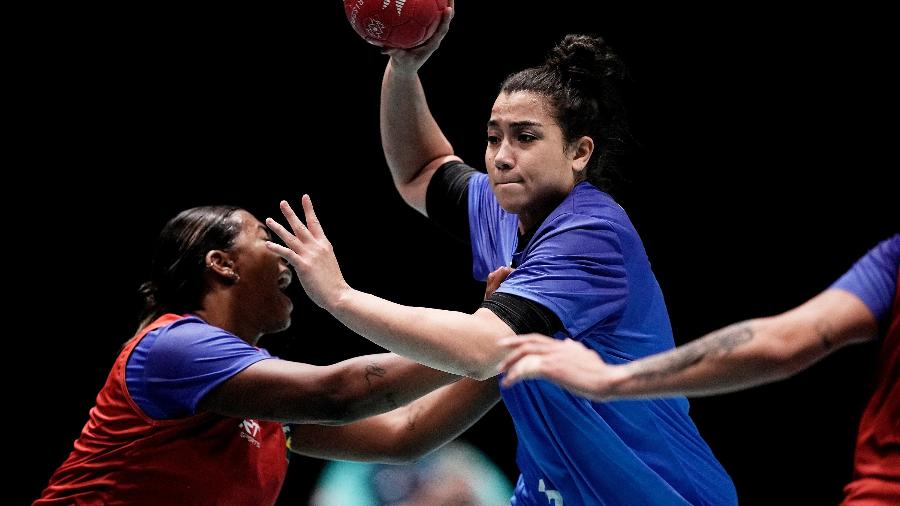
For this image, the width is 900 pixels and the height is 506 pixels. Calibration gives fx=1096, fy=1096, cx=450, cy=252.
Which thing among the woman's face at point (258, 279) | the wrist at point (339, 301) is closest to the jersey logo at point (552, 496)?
the wrist at point (339, 301)

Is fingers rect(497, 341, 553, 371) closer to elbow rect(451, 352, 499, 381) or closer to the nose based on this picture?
elbow rect(451, 352, 499, 381)

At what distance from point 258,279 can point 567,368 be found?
1574 millimetres

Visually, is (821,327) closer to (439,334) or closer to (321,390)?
(439,334)

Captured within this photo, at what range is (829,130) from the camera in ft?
15.0

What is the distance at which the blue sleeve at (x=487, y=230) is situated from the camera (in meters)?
2.96

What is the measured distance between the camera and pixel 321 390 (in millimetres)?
2783

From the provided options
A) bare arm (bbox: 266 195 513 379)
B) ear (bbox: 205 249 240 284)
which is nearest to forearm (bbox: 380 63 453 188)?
ear (bbox: 205 249 240 284)

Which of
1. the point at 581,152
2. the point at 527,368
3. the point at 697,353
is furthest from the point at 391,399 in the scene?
the point at 697,353

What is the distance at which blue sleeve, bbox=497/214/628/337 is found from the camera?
90.7 inches

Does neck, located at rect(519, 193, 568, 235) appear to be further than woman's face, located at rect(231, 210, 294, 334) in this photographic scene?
No

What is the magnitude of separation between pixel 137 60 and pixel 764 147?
286 centimetres

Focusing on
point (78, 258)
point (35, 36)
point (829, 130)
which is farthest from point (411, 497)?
point (35, 36)

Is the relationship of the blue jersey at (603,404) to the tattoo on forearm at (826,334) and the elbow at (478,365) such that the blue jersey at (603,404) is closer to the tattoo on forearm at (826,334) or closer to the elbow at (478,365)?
the elbow at (478,365)

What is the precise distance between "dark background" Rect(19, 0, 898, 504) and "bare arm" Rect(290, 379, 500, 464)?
182cm
